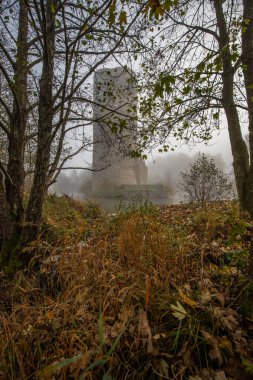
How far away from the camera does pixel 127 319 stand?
1.72 m

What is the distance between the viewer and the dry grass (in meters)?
1.47

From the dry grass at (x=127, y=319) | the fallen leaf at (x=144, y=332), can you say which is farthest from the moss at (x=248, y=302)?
the fallen leaf at (x=144, y=332)

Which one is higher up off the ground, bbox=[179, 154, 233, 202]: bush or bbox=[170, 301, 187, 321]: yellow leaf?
bbox=[179, 154, 233, 202]: bush

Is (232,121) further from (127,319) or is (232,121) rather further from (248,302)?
(127,319)

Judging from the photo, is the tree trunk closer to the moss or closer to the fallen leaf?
the moss

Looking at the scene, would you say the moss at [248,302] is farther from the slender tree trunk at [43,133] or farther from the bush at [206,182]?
the bush at [206,182]

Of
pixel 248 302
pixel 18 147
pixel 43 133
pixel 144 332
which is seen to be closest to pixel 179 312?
pixel 144 332

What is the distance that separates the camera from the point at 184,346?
5.02 ft

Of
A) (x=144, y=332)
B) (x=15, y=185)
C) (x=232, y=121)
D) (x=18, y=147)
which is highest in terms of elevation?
(x=232, y=121)

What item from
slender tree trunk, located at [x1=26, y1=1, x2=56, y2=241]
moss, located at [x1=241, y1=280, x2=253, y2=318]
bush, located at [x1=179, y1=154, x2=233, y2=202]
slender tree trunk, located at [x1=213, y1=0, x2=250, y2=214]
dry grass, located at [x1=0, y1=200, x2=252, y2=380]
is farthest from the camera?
bush, located at [x1=179, y1=154, x2=233, y2=202]

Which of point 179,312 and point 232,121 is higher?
point 232,121

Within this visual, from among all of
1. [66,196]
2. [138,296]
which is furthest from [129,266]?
[66,196]

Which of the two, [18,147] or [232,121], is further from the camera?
[232,121]

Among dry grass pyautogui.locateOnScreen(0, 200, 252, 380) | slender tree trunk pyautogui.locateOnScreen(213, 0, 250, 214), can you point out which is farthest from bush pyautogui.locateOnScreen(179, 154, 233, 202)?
dry grass pyautogui.locateOnScreen(0, 200, 252, 380)
